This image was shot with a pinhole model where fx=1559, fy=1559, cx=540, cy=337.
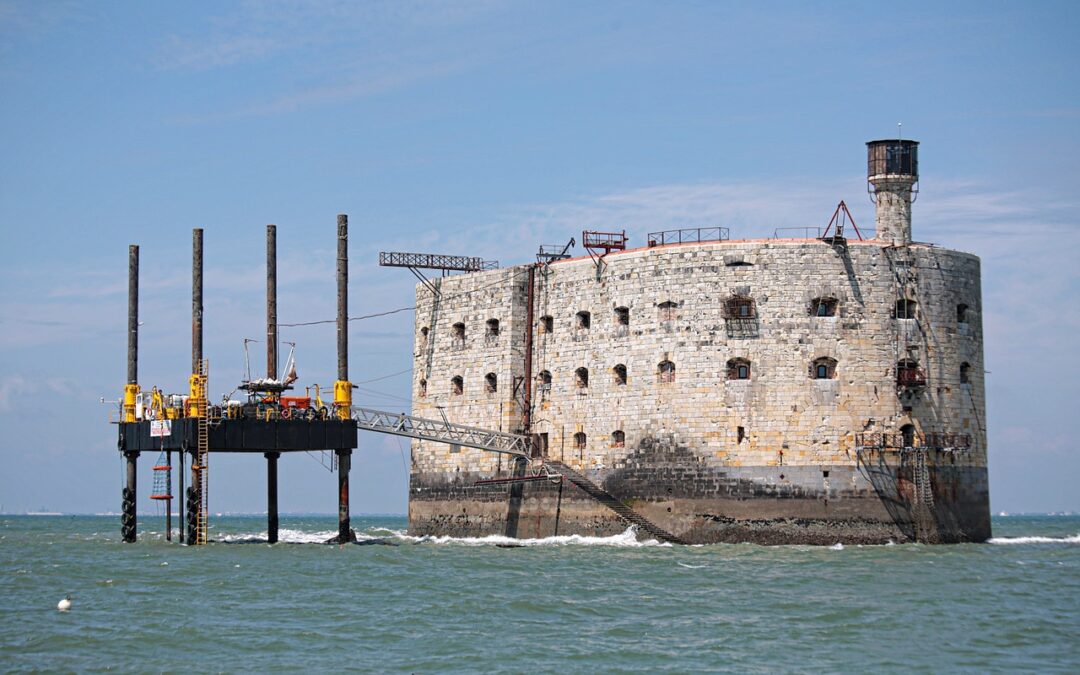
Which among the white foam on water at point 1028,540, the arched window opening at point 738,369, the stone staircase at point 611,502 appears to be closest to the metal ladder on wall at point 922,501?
the white foam on water at point 1028,540

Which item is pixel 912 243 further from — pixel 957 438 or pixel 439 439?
pixel 439 439

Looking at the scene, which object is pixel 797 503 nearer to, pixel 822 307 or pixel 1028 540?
pixel 822 307

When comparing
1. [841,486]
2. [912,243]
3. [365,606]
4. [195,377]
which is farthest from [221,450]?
[912,243]

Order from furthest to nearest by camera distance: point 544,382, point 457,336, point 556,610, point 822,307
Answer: point 457,336, point 544,382, point 822,307, point 556,610

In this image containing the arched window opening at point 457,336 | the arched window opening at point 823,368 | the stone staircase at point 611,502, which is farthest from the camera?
the arched window opening at point 457,336

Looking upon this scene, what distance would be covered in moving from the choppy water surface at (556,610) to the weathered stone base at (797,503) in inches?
41.4

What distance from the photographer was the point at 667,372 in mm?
52219

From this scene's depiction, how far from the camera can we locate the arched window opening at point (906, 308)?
51.0m

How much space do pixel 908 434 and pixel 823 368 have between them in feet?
11.5

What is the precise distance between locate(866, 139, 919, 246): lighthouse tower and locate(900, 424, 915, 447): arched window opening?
6.27 meters

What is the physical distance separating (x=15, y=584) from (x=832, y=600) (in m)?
21.6

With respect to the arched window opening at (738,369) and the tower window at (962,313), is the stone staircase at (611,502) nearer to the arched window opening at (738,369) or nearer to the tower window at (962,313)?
the arched window opening at (738,369)

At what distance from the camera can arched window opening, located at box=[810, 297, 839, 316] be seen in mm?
50438

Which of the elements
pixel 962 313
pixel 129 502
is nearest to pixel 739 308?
pixel 962 313
